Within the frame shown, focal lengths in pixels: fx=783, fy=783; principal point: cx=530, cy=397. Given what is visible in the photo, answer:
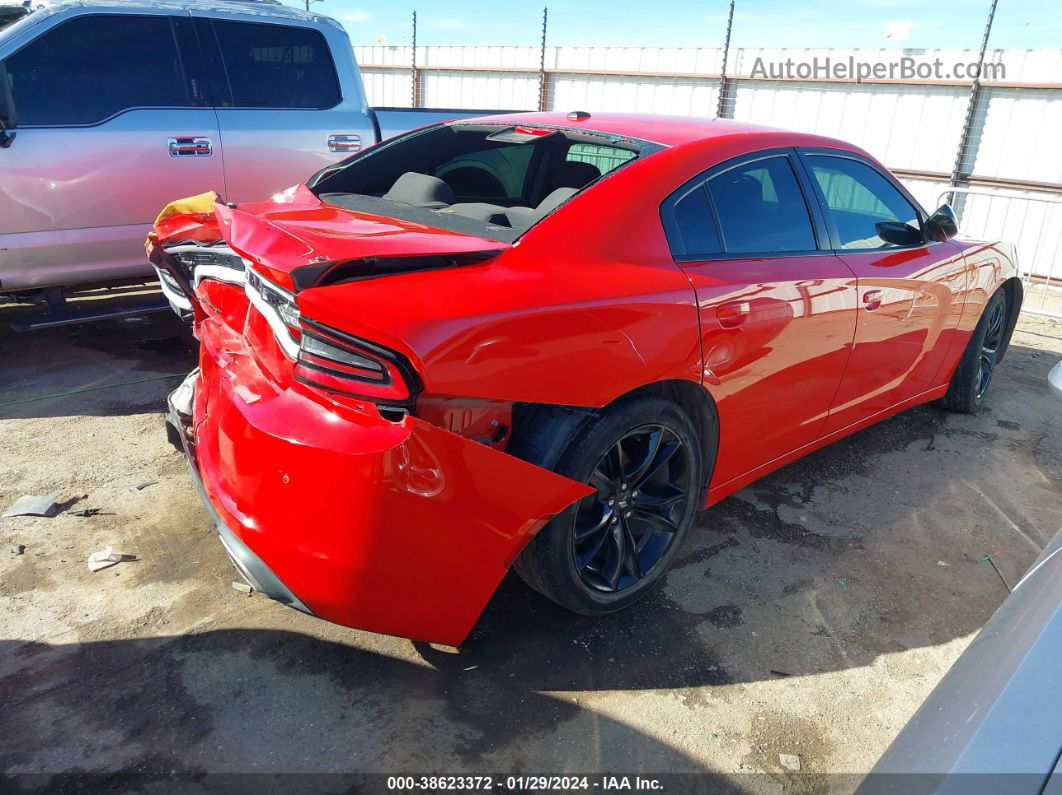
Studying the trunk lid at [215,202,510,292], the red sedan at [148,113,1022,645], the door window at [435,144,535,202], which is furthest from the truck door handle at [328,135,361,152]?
the trunk lid at [215,202,510,292]

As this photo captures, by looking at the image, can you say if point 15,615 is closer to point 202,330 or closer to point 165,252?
point 202,330

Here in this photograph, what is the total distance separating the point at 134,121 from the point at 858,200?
4.21 m

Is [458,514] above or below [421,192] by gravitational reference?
below

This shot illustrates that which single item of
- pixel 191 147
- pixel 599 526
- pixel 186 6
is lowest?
pixel 599 526

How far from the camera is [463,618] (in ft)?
7.41

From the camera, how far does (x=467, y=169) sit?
352cm

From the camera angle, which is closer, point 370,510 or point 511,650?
point 370,510

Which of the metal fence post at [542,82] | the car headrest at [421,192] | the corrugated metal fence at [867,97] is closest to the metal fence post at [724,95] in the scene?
the corrugated metal fence at [867,97]

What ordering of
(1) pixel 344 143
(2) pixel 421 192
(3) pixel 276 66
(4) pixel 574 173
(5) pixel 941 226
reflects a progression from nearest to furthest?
(2) pixel 421 192, (4) pixel 574 173, (5) pixel 941 226, (3) pixel 276 66, (1) pixel 344 143

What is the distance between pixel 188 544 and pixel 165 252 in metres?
1.26

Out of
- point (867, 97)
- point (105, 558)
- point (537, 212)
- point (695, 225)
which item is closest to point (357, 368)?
point (537, 212)

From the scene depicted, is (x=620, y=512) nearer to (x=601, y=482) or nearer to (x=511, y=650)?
(x=601, y=482)

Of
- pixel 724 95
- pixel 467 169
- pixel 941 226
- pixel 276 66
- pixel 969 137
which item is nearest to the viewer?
pixel 467 169

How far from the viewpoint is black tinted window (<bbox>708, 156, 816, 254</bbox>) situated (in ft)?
9.50
